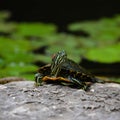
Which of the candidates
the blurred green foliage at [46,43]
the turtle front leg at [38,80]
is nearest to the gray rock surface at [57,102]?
the turtle front leg at [38,80]

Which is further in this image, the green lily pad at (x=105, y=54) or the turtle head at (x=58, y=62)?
the green lily pad at (x=105, y=54)

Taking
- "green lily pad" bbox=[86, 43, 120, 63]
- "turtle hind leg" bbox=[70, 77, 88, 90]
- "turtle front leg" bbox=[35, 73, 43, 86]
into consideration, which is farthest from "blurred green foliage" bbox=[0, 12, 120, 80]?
"turtle hind leg" bbox=[70, 77, 88, 90]

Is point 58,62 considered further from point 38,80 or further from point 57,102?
point 57,102

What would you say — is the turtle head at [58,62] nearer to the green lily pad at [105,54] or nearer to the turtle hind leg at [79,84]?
the turtle hind leg at [79,84]

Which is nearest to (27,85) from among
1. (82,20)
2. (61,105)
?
(61,105)

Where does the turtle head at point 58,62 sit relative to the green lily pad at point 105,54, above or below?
below

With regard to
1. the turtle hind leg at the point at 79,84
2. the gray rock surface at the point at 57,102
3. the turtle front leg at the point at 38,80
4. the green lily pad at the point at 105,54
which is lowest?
the gray rock surface at the point at 57,102

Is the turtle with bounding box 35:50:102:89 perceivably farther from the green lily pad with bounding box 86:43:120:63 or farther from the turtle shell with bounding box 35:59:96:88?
the green lily pad with bounding box 86:43:120:63

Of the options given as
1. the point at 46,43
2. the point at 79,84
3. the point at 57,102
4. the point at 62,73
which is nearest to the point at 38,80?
the point at 62,73

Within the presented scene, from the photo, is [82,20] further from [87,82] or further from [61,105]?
[61,105]
